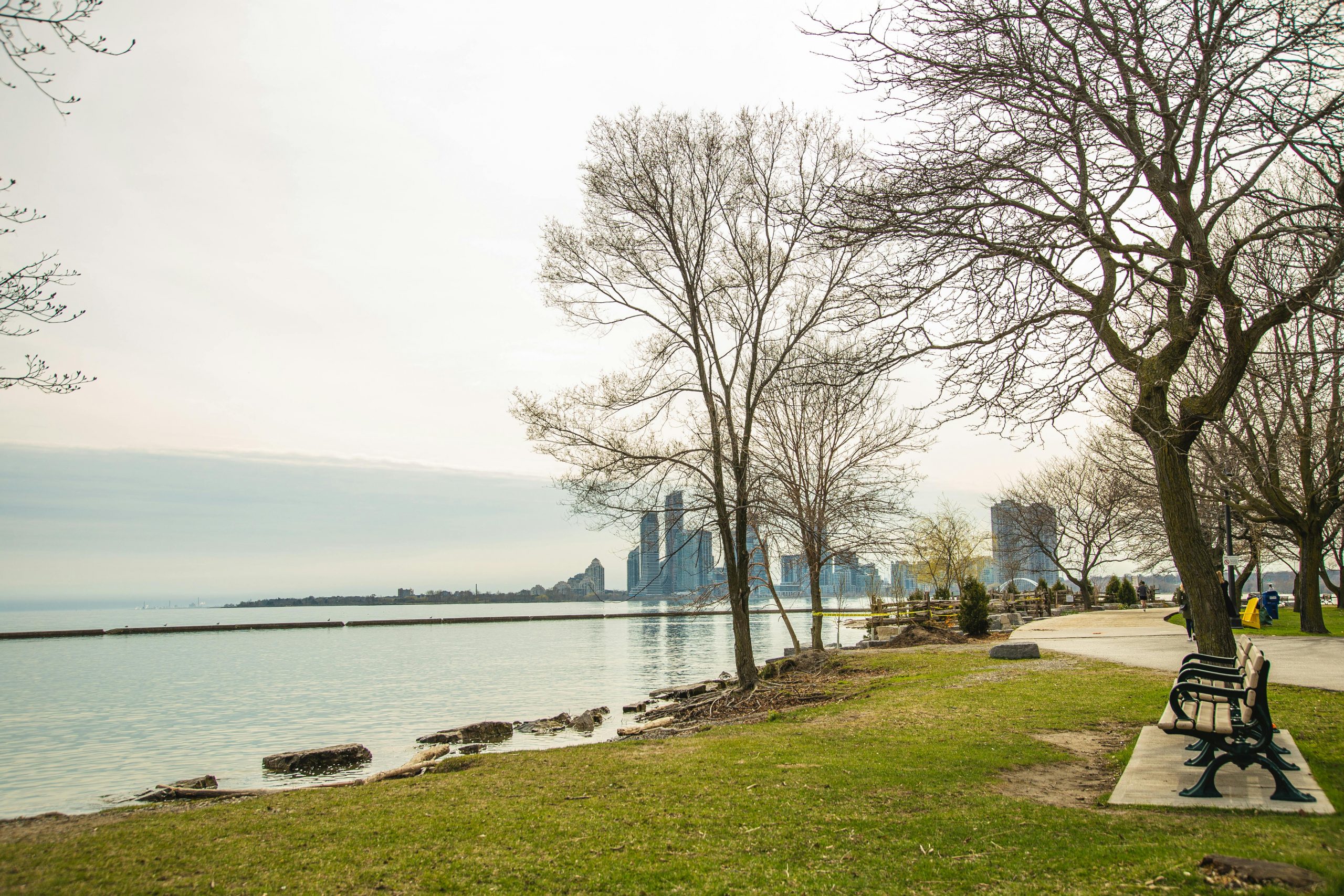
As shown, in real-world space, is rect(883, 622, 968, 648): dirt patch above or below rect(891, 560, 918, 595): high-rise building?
below

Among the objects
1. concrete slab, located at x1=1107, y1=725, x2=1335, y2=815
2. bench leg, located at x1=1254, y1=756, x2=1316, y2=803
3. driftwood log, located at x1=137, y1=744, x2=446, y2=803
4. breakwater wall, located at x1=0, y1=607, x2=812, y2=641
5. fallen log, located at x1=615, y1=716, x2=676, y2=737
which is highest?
bench leg, located at x1=1254, y1=756, x2=1316, y2=803

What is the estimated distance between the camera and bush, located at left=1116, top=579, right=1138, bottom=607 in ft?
165

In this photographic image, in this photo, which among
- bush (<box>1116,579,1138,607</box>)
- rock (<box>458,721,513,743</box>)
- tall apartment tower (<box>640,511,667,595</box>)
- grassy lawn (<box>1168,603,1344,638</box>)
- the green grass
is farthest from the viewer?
bush (<box>1116,579,1138,607</box>)

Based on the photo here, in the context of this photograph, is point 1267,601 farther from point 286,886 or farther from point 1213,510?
point 286,886

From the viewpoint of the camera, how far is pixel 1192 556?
28.9ft

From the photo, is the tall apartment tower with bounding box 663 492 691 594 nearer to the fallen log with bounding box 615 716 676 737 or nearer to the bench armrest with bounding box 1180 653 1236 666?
the fallen log with bounding box 615 716 676 737

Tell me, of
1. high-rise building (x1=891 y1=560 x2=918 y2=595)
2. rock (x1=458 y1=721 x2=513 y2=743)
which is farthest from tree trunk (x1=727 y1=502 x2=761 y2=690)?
high-rise building (x1=891 y1=560 x2=918 y2=595)

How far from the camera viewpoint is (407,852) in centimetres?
570

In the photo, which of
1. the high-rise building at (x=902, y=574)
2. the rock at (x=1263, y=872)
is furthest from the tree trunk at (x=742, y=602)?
the high-rise building at (x=902, y=574)

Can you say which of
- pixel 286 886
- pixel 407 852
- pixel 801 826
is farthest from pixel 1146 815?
pixel 286 886

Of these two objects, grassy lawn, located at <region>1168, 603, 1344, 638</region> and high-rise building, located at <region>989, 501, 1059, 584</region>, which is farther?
high-rise building, located at <region>989, 501, 1059, 584</region>

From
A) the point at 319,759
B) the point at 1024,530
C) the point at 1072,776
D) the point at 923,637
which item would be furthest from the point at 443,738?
the point at 1024,530

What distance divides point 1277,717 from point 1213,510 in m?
22.5

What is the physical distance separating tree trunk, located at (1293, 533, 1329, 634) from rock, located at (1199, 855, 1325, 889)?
20614 millimetres
